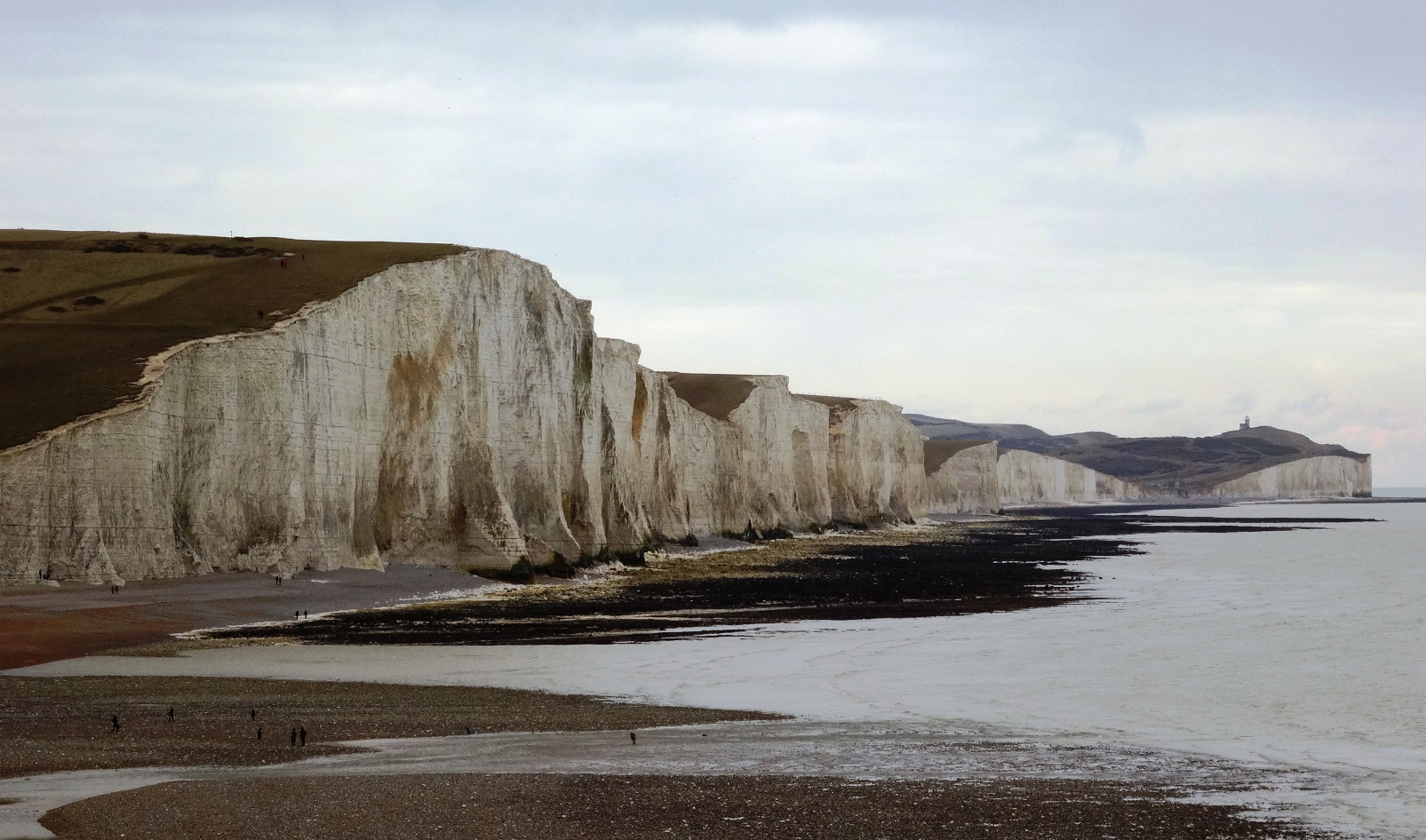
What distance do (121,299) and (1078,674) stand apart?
29042 mm

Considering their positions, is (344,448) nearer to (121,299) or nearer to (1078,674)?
(121,299)

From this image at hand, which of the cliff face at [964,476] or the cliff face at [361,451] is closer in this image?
the cliff face at [361,451]

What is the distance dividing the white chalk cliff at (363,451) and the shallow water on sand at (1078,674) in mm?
8226

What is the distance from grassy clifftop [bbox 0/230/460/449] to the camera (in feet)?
109

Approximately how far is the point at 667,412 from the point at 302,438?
35937 millimetres

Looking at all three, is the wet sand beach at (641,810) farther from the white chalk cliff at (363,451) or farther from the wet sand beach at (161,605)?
the white chalk cliff at (363,451)

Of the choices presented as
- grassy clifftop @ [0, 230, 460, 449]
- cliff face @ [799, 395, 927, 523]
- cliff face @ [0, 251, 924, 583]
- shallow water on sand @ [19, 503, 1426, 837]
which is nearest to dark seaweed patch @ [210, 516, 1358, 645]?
shallow water on sand @ [19, 503, 1426, 837]

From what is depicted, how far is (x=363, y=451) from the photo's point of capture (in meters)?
39.4

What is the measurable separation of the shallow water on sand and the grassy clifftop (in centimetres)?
1168

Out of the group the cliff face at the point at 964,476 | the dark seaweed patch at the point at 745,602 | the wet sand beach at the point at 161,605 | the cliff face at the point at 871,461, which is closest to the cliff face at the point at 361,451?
the wet sand beach at the point at 161,605

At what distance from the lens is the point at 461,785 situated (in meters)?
13.5

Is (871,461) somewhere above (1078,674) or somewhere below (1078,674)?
above

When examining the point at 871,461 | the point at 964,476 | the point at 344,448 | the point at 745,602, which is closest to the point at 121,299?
the point at 344,448

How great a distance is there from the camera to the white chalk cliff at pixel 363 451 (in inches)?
1219
